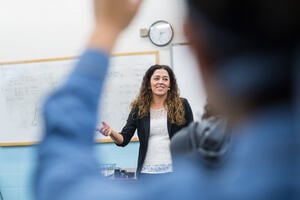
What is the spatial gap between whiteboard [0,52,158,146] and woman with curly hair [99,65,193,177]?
0.80 metres

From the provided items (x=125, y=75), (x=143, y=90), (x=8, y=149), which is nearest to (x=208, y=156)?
(x=143, y=90)

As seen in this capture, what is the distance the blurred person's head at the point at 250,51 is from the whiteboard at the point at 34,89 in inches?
149

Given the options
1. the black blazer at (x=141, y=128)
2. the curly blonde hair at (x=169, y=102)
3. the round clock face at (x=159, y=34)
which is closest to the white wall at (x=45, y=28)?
the round clock face at (x=159, y=34)

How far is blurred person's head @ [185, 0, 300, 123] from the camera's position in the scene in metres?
0.40

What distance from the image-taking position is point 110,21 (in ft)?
1.47

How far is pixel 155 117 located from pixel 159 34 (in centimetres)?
126

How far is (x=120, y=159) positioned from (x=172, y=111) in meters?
1.27

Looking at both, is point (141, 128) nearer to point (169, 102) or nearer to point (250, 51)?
point (169, 102)

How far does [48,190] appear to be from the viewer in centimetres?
40

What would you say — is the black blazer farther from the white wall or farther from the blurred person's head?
the blurred person's head

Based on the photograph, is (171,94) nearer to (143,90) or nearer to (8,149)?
(143,90)

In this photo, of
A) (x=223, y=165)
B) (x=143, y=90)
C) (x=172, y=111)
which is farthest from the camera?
(x=143, y=90)

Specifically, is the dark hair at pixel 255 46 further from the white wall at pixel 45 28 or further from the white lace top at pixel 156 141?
the white wall at pixel 45 28

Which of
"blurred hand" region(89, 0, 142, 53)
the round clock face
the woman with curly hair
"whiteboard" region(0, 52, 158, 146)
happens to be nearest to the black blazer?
the woman with curly hair
